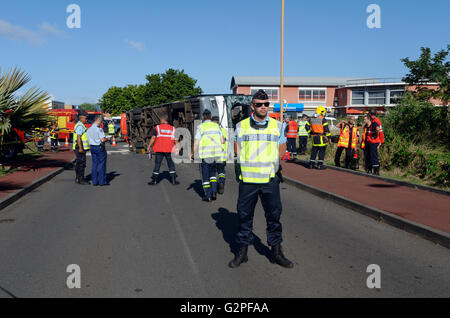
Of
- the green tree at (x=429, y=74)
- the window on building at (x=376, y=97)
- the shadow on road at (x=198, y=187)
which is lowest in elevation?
the shadow on road at (x=198, y=187)

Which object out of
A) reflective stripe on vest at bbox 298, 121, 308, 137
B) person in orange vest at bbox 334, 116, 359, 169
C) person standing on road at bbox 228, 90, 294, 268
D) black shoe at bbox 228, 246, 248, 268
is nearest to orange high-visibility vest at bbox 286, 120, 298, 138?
reflective stripe on vest at bbox 298, 121, 308, 137

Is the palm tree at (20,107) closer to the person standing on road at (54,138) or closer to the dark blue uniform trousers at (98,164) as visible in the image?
the dark blue uniform trousers at (98,164)

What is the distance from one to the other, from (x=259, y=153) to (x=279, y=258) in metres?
1.20

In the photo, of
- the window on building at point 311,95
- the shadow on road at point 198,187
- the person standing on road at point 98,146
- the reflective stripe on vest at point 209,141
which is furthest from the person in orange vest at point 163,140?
the window on building at point 311,95

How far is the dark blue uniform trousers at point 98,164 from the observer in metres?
10.2

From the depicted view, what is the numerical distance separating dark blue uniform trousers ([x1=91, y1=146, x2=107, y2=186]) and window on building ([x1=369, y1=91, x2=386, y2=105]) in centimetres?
5014

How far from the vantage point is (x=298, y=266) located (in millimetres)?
4504

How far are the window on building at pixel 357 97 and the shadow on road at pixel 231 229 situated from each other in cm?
5197

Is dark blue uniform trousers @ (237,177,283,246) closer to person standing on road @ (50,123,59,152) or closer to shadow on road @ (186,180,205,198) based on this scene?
shadow on road @ (186,180,205,198)

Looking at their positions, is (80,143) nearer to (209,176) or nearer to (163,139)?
(163,139)

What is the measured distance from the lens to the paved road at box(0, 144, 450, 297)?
388 centimetres

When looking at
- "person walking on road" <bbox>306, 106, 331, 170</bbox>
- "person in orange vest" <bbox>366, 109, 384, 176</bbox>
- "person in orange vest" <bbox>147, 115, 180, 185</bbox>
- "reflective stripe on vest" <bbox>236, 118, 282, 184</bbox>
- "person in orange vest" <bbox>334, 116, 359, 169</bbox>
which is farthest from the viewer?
"person walking on road" <bbox>306, 106, 331, 170</bbox>

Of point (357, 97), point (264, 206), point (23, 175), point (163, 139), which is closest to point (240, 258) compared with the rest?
point (264, 206)

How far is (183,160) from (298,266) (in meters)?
14.2
